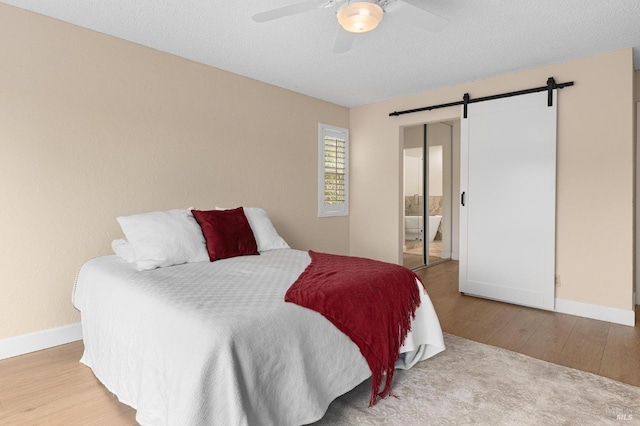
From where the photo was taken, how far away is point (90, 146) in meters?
2.84

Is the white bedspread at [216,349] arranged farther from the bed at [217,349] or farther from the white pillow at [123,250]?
the white pillow at [123,250]

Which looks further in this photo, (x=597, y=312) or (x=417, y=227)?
(x=417, y=227)

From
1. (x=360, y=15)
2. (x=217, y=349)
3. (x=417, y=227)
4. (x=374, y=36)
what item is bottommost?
(x=217, y=349)

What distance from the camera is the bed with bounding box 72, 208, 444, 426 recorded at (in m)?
1.33

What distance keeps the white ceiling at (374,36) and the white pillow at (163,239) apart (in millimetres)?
1476

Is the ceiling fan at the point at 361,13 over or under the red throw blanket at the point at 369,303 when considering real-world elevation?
over

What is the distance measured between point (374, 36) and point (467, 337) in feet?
8.34

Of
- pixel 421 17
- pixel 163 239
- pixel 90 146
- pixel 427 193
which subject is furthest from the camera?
pixel 427 193

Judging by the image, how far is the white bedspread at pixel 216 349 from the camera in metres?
1.33

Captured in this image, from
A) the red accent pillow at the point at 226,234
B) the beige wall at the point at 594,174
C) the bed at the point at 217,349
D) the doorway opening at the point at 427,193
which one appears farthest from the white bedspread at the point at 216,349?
the doorway opening at the point at 427,193

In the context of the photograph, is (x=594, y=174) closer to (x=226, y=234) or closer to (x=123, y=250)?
(x=226, y=234)

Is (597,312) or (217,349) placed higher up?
(217,349)

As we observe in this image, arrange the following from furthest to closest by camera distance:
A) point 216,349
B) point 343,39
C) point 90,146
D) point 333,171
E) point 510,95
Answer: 1. point 333,171
2. point 510,95
3. point 90,146
4. point 343,39
5. point 216,349

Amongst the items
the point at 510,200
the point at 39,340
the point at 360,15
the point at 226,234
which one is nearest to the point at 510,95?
the point at 510,200
